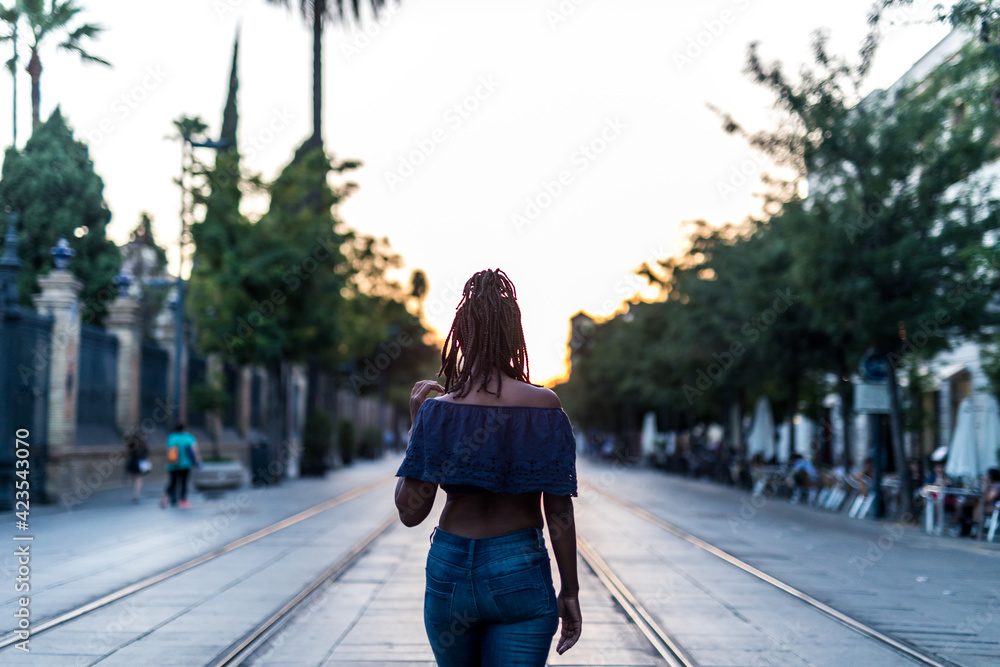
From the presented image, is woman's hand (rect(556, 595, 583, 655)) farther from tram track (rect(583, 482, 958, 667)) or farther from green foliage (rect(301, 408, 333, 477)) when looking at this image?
green foliage (rect(301, 408, 333, 477))

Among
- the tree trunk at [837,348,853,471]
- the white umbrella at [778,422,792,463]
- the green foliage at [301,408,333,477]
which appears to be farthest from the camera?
the green foliage at [301,408,333,477]

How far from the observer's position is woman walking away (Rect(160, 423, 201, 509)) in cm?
1958

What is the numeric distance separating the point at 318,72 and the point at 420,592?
26.9 m

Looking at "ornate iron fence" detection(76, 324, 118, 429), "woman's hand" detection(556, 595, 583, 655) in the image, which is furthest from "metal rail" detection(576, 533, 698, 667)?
"ornate iron fence" detection(76, 324, 118, 429)

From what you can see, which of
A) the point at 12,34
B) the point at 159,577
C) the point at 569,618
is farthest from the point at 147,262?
Result: the point at 569,618

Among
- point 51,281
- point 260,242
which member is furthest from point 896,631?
point 260,242

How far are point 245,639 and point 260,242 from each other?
75.7 feet

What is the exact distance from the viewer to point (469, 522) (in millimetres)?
2939

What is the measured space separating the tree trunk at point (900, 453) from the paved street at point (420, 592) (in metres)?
1.66

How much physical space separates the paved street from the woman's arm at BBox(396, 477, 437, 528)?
3.56 meters

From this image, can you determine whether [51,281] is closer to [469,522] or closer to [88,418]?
[88,418]

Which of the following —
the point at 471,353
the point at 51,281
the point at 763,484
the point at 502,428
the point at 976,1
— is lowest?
the point at 763,484

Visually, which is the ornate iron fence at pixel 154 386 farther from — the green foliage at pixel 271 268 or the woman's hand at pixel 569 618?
the woman's hand at pixel 569 618

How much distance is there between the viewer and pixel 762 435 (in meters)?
30.9
